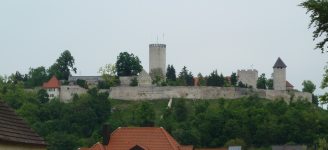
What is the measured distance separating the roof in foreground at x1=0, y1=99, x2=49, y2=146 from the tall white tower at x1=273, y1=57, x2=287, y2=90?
80.8 meters

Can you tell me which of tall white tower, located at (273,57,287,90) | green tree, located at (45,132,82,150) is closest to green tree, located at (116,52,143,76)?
tall white tower, located at (273,57,287,90)

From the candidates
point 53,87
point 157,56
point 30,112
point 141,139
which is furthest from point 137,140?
point 157,56

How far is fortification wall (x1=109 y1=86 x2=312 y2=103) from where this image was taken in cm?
8100

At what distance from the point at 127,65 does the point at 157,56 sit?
5.64 meters

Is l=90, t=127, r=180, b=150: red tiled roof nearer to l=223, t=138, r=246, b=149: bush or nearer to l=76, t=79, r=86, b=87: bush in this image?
l=223, t=138, r=246, b=149: bush

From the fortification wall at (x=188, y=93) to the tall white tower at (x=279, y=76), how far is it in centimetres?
218

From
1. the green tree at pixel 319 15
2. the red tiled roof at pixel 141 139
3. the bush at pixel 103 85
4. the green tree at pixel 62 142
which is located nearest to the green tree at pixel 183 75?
the bush at pixel 103 85

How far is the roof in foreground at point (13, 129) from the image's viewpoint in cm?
688

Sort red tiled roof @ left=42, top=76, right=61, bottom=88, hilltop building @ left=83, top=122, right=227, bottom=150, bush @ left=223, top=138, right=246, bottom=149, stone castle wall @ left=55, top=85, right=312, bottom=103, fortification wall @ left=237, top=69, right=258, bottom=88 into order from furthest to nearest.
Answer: fortification wall @ left=237, top=69, right=258, bottom=88 → red tiled roof @ left=42, top=76, right=61, bottom=88 → stone castle wall @ left=55, top=85, right=312, bottom=103 → bush @ left=223, top=138, right=246, bottom=149 → hilltop building @ left=83, top=122, right=227, bottom=150

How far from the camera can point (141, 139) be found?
28844 millimetres

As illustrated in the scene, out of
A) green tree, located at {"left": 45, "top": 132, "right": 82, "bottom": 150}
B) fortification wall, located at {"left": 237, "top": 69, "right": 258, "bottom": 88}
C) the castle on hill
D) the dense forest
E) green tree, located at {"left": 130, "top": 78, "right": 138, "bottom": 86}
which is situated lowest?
green tree, located at {"left": 45, "top": 132, "right": 82, "bottom": 150}

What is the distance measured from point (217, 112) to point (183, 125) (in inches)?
339

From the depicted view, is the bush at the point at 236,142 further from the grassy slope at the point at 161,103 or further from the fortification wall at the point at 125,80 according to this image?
the fortification wall at the point at 125,80

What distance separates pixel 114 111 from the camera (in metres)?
76.7
